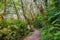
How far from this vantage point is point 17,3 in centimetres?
1909

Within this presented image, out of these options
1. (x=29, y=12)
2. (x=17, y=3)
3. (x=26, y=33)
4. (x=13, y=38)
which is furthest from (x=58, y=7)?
(x=29, y=12)

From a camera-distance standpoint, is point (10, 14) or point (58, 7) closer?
point (58, 7)

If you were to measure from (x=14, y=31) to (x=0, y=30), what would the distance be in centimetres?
187

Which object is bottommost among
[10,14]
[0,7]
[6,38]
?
[6,38]

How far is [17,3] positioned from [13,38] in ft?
22.7

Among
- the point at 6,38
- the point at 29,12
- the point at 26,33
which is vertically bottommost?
the point at 6,38

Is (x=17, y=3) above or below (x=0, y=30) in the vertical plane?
above

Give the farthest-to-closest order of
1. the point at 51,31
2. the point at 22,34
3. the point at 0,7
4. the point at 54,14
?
1. the point at 0,7
2. the point at 22,34
3. the point at 54,14
4. the point at 51,31

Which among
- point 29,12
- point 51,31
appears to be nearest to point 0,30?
point 51,31

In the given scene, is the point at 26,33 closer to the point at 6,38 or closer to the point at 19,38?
the point at 19,38

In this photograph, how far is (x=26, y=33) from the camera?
16.5m

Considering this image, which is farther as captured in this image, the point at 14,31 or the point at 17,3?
the point at 17,3

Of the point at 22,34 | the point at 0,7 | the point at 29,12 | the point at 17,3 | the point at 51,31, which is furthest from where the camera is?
the point at 29,12

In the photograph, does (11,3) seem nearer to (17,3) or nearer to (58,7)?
(17,3)
